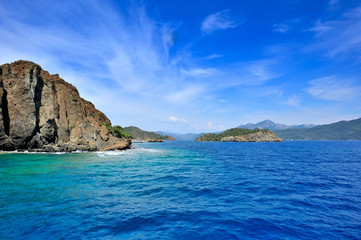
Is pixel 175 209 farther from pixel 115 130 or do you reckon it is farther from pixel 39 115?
pixel 115 130

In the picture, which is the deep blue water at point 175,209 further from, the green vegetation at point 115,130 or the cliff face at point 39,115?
the green vegetation at point 115,130

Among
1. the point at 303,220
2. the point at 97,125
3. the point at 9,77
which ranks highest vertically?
the point at 9,77

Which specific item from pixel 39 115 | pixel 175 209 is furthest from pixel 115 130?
pixel 175 209

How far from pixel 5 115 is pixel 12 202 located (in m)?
51.4

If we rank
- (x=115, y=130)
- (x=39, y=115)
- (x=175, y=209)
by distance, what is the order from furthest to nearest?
1. (x=115, y=130)
2. (x=39, y=115)
3. (x=175, y=209)

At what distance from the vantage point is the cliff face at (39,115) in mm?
50531

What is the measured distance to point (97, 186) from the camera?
1777cm

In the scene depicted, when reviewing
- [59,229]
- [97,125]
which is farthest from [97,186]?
[97,125]

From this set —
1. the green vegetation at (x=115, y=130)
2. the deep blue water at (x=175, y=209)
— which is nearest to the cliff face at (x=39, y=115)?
the green vegetation at (x=115, y=130)

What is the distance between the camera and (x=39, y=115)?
55.4m

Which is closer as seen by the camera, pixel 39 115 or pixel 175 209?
pixel 175 209

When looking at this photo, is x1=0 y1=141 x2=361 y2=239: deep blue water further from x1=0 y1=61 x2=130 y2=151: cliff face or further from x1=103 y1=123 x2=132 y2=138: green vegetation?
x1=103 y1=123 x2=132 y2=138: green vegetation

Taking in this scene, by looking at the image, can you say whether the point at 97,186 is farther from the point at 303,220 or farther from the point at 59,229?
the point at 303,220

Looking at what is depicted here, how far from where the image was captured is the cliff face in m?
50.5
